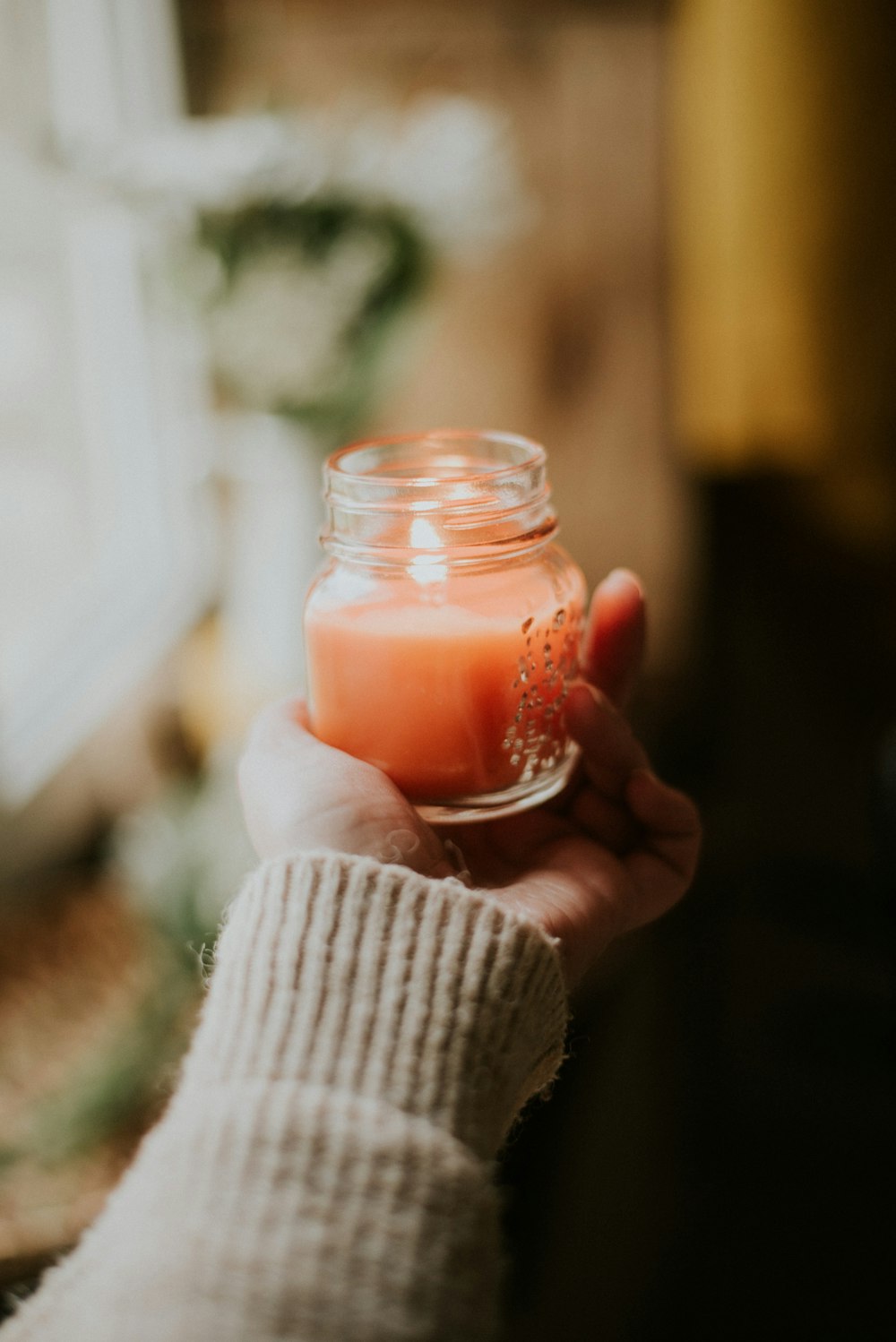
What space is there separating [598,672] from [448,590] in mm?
199

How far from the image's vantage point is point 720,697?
1.86m

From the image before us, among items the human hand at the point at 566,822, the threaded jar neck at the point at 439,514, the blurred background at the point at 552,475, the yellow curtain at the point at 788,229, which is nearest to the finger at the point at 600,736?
the human hand at the point at 566,822

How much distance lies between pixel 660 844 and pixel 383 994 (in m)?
0.32

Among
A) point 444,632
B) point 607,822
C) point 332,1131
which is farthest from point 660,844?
point 332,1131

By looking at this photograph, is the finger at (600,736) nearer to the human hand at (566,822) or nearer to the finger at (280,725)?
the human hand at (566,822)

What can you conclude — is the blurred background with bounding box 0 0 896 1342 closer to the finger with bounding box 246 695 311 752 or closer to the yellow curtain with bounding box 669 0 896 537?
the yellow curtain with bounding box 669 0 896 537

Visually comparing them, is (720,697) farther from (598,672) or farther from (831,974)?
(598,672)

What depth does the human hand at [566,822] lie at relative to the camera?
669 millimetres

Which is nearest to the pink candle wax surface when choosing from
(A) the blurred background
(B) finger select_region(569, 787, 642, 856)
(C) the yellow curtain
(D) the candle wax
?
(D) the candle wax

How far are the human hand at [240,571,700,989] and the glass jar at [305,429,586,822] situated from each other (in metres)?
0.03

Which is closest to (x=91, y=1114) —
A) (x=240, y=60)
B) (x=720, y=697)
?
(x=720, y=697)

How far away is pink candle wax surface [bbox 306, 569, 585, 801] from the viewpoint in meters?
0.66

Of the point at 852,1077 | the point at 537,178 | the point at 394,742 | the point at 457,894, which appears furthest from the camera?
the point at 537,178

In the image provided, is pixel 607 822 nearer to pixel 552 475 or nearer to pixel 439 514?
pixel 439 514
